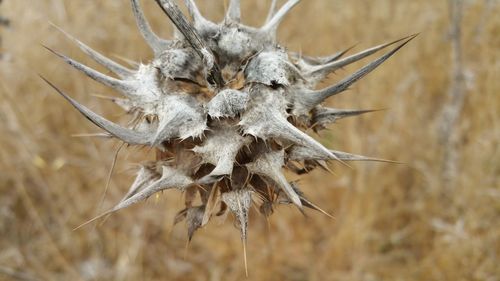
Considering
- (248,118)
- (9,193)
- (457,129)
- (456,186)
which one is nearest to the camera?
(248,118)

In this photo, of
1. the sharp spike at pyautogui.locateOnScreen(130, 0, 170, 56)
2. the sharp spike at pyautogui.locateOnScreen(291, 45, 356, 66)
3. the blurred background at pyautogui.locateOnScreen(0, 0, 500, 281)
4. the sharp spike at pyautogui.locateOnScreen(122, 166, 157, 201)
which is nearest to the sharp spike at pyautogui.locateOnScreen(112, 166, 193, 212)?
the sharp spike at pyautogui.locateOnScreen(122, 166, 157, 201)

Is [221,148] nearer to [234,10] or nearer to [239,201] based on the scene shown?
[239,201]

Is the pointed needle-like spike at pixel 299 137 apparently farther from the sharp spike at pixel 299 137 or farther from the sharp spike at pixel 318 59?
the sharp spike at pixel 318 59

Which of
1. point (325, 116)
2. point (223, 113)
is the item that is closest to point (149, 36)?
point (223, 113)

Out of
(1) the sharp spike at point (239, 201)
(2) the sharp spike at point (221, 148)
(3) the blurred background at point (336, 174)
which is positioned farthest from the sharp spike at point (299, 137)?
(3) the blurred background at point (336, 174)

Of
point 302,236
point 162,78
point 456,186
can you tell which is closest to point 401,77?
point 456,186

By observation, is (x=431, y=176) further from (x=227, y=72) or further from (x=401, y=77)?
(x=227, y=72)

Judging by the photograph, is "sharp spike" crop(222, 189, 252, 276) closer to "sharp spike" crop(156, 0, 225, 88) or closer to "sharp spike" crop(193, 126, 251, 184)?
"sharp spike" crop(193, 126, 251, 184)
